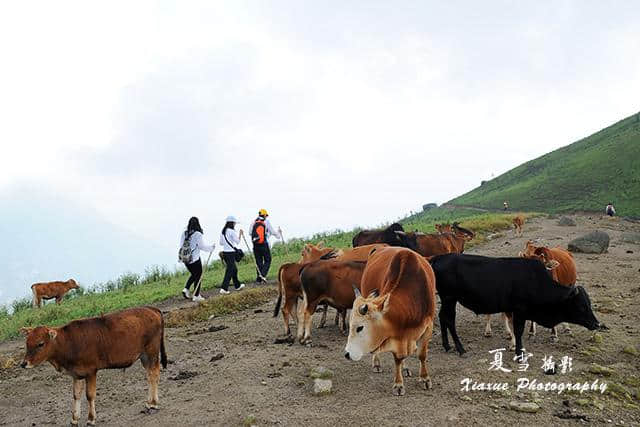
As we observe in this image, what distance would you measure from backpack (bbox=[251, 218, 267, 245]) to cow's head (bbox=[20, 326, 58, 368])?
34.7 ft

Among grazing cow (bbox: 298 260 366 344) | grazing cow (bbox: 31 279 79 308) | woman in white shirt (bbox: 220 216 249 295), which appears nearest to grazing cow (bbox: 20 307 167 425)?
grazing cow (bbox: 298 260 366 344)

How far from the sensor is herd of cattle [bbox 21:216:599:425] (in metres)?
6.88

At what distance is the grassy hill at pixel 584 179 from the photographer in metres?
52.8

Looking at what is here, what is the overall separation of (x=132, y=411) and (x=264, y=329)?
438 centimetres

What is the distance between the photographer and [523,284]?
862 centimetres

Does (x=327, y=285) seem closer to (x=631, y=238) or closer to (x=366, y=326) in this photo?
(x=366, y=326)

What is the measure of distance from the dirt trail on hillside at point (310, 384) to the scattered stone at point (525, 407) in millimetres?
73

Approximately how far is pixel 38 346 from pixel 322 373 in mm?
4025

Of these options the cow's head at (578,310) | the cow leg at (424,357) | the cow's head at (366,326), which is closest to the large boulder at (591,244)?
the cow's head at (578,310)

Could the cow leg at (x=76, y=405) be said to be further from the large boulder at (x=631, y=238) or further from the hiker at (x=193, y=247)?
the large boulder at (x=631, y=238)

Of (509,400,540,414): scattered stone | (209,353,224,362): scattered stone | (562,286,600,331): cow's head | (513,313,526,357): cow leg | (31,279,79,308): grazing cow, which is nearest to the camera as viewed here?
(509,400,540,414): scattered stone

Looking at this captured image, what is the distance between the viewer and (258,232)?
17.3 meters

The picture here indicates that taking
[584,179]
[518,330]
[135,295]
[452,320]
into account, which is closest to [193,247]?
[135,295]

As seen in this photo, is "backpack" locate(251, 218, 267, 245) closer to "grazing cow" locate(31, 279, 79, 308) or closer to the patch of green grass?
the patch of green grass
